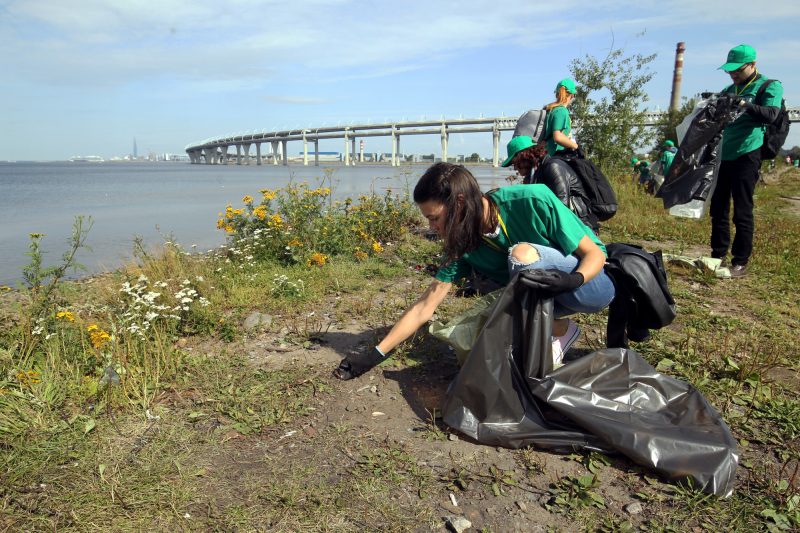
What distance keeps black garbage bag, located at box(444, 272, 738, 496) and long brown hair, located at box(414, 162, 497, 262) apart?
1.13 ft

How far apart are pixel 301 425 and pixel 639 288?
1737 millimetres

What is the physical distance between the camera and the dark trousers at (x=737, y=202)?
175 inches

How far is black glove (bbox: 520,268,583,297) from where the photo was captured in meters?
2.15

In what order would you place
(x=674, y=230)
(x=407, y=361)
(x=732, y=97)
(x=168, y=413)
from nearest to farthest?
(x=168, y=413) → (x=407, y=361) → (x=732, y=97) → (x=674, y=230)

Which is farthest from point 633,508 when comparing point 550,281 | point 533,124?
point 533,124

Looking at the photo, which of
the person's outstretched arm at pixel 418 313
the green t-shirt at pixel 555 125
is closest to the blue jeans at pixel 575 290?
the person's outstretched arm at pixel 418 313

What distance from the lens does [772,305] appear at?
13.1ft

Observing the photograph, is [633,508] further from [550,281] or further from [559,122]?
[559,122]

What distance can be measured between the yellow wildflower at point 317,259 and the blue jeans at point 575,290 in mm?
Result: 2687

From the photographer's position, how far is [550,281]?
2.15 meters

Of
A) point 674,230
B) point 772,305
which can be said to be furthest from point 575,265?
point 674,230

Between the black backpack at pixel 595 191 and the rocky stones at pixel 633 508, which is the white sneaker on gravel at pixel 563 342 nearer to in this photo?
the rocky stones at pixel 633 508

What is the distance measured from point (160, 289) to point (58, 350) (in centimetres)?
119

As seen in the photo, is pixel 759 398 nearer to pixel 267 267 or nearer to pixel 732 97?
pixel 732 97
